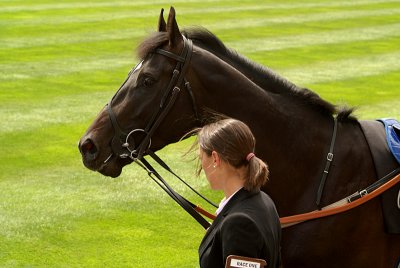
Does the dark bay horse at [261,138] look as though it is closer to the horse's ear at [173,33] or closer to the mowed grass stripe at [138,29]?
the horse's ear at [173,33]

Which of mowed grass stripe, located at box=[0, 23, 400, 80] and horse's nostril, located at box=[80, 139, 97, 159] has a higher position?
horse's nostril, located at box=[80, 139, 97, 159]

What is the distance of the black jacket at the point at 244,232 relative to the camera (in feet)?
10.8

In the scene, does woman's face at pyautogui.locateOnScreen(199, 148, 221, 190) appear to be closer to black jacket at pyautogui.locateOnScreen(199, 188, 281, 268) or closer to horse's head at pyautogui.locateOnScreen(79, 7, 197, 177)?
black jacket at pyautogui.locateOnScreen(199, 188, 281, 268)

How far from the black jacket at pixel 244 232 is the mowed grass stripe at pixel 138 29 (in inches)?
642

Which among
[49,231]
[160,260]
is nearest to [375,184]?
[160,260]

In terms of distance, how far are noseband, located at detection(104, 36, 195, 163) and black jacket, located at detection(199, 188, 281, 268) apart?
5.41ft

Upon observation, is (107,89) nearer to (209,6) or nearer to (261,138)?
(261,138)

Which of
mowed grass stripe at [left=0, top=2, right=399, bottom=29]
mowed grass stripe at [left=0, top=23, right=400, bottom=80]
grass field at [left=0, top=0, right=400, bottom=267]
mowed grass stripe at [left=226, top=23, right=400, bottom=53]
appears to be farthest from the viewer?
mowed grass stripe at [left=0, top=2, right=399, bottom=29]

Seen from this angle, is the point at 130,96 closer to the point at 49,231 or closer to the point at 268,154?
the point at 268,154

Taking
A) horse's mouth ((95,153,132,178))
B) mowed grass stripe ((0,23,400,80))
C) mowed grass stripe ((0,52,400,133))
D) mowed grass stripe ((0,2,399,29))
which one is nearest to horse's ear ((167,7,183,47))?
horse's mouth ((95,153,132,178))

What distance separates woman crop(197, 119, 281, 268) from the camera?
338 cm

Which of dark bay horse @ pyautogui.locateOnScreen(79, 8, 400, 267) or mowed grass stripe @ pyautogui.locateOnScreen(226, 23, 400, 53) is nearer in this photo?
dark bay horse @ pyautogui.locateOnScreen(79, 8, 400, 267)

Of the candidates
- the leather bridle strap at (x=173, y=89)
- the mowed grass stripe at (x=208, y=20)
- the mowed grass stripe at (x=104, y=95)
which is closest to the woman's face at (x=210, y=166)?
the leather bridle strap at (x=173, y=89)

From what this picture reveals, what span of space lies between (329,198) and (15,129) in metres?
7.42
